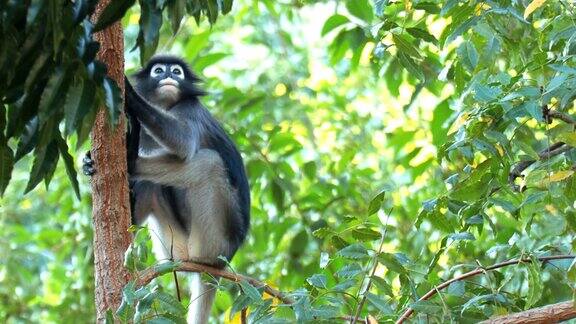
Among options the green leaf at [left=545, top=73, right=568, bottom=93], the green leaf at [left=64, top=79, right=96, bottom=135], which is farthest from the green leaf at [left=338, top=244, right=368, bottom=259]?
→ the green leaf at [left=64, top=79, right=96, bottom=135]

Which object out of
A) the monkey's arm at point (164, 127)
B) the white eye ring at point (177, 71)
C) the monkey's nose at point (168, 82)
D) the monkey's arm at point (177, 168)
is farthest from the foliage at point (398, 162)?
the monkey's arm at point (177, 168)

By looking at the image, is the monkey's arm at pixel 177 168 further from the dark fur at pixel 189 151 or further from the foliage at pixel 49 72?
the foliage at pixel 49 72

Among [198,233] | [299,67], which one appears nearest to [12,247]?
[198,233]

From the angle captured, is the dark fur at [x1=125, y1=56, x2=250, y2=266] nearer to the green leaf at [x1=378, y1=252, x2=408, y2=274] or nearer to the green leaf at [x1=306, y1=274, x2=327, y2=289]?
the green leaf at [x1=306, y1=274, x2=327, y2=289]

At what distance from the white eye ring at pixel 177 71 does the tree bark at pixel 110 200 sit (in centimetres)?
248

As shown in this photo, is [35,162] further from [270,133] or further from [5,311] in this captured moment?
[5,311]

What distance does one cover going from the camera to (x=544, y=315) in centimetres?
278

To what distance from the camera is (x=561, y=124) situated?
408cm

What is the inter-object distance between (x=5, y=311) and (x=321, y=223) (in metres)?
2.78

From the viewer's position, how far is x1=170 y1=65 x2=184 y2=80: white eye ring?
19.0 feet

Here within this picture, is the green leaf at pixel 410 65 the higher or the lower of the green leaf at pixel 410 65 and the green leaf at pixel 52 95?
the lower

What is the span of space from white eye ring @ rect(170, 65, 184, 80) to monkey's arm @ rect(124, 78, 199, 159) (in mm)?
646

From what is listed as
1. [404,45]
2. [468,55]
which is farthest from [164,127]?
[468,55]

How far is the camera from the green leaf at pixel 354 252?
306 centimetres
